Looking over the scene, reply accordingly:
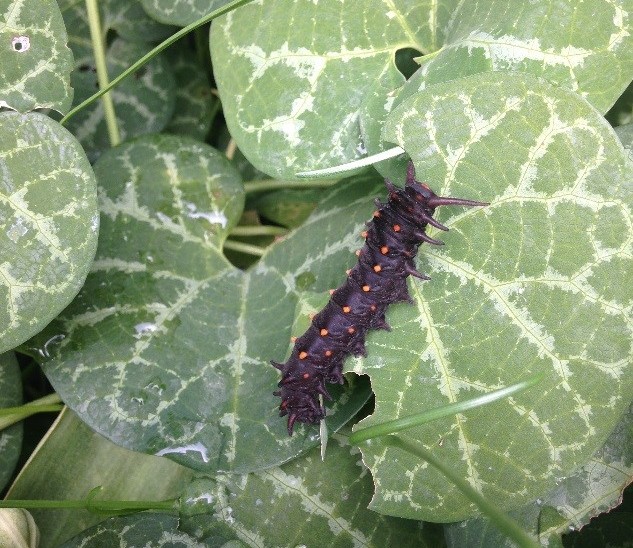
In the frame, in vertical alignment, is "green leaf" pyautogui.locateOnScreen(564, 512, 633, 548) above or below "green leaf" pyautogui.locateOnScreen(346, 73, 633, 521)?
below

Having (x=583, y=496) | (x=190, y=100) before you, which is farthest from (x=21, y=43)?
(x=583, y=496)

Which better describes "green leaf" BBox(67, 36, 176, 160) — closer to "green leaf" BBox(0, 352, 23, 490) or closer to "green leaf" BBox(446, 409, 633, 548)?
"green leaf" BBox(0, 352, 23, 490)

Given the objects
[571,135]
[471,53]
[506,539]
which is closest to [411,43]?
[471,53]

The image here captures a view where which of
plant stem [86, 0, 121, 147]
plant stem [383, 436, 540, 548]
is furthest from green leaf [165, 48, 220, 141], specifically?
plant stem [383, 436, 540, 548]

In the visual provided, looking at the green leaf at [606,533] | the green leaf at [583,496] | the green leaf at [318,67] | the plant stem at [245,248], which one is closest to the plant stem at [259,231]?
the plant stem at [245,248]

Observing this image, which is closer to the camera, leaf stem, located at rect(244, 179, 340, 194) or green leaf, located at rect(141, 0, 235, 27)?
green leaf, located at rect(141, 0, 235, 27)

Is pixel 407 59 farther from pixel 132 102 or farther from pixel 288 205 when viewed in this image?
pixel 132 102

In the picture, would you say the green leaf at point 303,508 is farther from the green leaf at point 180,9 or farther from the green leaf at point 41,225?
the green leaf at point 180,9
